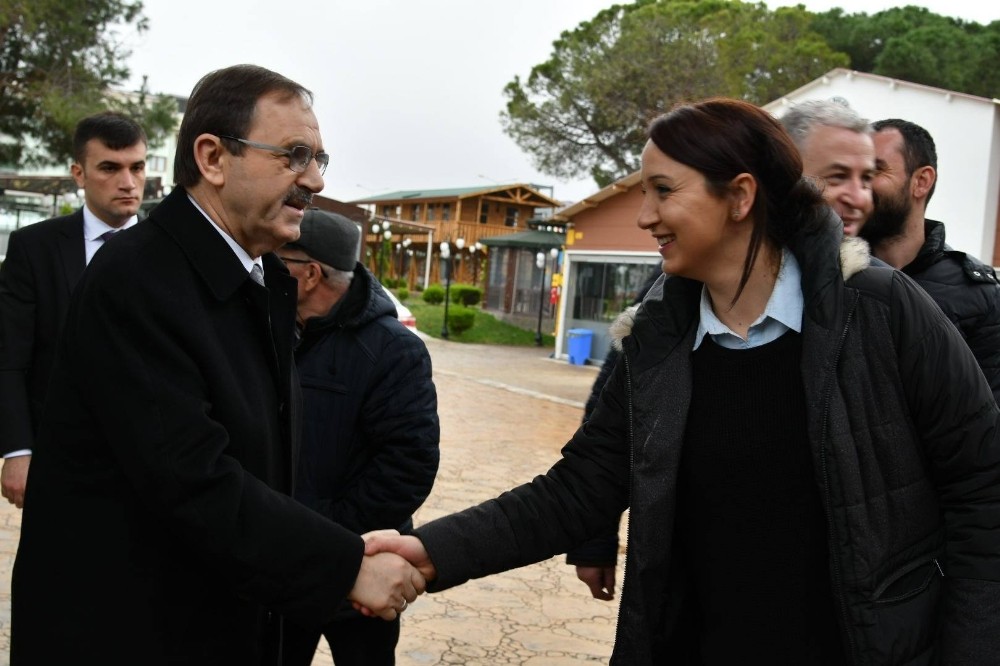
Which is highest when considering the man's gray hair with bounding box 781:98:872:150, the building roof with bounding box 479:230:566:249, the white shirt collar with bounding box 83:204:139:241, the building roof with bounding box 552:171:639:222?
Answer: the building roof with bounding box 552:171:639:222

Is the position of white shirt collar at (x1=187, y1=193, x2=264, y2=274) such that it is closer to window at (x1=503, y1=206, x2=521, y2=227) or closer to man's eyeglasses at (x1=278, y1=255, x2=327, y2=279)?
man's eyeglasses at (x1=278, y1=255, x2=327, y2=279)

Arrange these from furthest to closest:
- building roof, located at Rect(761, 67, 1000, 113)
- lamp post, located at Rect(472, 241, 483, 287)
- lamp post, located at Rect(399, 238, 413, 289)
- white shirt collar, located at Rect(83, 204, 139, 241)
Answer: lamp post, located at Rect(399, 238, 413, 289)
lamp post, located at Rect(472, 241, 483, 287)
building roof, located at Rect(761, 67, 1000, 113)
white shirt collar, located at Rect(83, 204, 139, 241)

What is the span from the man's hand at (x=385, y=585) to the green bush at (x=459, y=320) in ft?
84.2

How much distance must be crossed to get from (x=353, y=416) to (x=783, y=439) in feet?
4.73

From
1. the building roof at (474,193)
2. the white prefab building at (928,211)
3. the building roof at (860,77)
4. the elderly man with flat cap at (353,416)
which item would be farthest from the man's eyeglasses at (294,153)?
the building roof at (474,193)

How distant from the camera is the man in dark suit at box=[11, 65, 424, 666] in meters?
1.90

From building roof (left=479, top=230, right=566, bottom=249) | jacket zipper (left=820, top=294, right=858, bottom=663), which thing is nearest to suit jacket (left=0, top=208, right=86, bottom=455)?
jacket zipper (left=820, top=294, right=858, bottom=663)

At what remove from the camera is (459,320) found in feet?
92.5

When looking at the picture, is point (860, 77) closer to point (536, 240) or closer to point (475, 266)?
point (536, 240)

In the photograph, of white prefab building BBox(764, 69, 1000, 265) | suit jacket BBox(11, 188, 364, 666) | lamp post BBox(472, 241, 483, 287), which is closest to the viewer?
suit jacket BBox(11, 188, 364, 666)

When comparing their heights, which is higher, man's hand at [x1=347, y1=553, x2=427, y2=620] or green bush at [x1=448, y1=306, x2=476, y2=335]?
man's hand at [x1=347, y1=553, x2=427, y2=620]

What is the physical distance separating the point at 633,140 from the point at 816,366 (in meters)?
29.8

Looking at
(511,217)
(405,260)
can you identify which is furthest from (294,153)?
(405,260)

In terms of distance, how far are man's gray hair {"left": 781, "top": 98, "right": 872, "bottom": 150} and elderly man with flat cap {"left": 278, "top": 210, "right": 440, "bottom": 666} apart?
1.35 m
